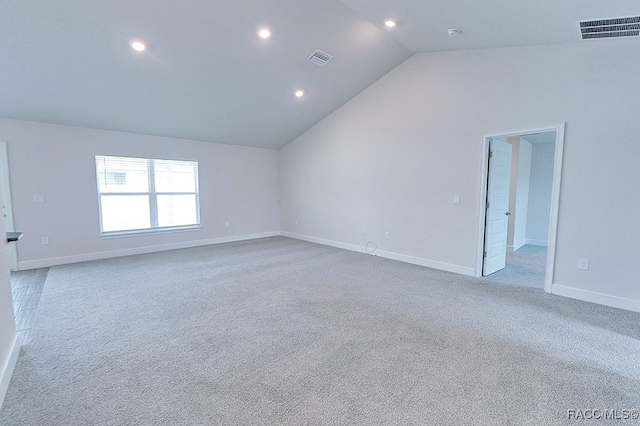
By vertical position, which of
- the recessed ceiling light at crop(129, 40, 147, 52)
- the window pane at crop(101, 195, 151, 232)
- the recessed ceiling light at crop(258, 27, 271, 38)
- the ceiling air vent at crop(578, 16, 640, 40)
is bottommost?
the window pane at crop(101, 195, 151, 232)

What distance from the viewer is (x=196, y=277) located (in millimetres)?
4145

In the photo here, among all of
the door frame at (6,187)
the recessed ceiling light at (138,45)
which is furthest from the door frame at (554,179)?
the door frame at (6,187)

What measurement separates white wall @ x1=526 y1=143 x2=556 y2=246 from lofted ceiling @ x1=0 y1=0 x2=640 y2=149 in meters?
4.33

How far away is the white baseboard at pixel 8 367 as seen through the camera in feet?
5.77

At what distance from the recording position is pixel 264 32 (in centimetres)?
361

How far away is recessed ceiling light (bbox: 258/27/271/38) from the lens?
3.56 meters

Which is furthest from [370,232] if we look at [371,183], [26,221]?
[26,221]

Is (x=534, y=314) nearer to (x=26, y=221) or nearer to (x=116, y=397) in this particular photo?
(x=116, y=397)

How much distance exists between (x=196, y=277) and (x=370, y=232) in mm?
3187

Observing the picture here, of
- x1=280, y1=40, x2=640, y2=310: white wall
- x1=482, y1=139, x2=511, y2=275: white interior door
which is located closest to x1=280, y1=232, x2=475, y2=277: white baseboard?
x1=280, y1=40, x2=640, y2=310: white wall

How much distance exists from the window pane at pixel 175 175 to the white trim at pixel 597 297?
6636 mm

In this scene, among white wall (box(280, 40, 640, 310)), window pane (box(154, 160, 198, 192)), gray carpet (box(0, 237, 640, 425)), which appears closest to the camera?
gray carpet (box(0, 237, 640, 425))

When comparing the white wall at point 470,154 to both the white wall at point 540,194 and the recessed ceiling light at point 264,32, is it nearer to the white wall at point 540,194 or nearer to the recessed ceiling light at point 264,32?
the recessed ceiling light at point 264,32

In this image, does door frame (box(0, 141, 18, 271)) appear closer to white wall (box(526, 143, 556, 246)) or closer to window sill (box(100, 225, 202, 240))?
window sill (box(100, 225, 202, 240))
